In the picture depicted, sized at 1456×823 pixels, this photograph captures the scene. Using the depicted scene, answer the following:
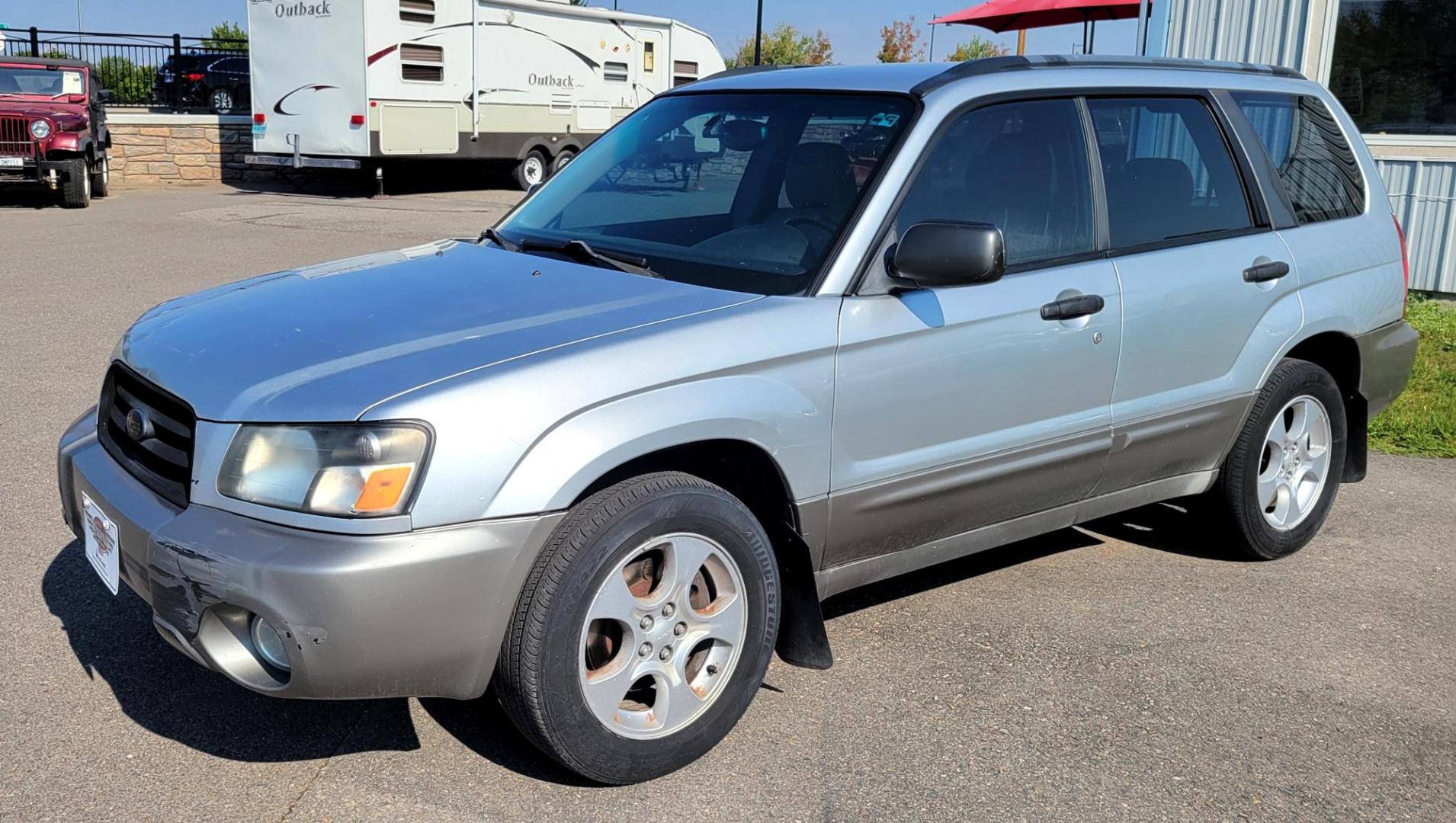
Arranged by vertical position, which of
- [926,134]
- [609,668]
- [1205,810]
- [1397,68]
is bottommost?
[1205,810]

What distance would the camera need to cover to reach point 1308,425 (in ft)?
16.5

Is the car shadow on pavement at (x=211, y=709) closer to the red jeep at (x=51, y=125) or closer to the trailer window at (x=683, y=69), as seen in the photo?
the red jeep at (x=51, y=125)

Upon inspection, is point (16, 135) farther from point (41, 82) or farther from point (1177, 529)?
point (1177, 529)

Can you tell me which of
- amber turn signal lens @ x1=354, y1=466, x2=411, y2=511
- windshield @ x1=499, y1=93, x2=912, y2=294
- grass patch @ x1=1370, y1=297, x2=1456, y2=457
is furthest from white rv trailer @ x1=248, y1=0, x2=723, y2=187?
amber turn signal lens @ x1=354, y1=466, x2=411, y2=511

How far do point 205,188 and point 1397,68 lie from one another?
59.9 ft

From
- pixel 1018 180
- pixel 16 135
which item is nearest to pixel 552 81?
pixel 16 135

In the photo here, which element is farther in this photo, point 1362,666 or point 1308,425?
point 1308,425

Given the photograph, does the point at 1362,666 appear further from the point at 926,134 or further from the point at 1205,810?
the point at 926,134

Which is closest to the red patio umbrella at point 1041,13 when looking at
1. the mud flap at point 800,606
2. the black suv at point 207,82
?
the mud flap at point 800,606

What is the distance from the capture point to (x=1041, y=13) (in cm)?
1609

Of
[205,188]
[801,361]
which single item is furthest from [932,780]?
[205,188]

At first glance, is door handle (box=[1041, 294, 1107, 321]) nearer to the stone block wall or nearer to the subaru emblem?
the subaru emblem

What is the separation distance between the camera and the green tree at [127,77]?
24.2 meters

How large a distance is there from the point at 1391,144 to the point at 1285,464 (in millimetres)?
6797
